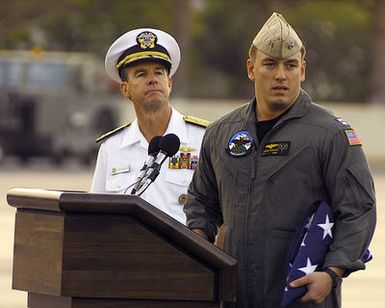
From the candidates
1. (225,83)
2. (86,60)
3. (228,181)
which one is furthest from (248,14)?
(228,181)

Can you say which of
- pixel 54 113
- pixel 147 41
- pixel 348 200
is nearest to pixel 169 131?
pixel 147 41

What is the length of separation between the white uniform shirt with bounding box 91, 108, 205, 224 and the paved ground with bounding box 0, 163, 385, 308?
4.46 m

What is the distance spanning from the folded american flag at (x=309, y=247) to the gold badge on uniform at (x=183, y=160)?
1.19 meters

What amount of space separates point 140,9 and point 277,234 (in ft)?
113

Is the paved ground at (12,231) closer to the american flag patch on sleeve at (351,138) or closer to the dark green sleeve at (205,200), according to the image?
the dark green sleeve at (205,200)

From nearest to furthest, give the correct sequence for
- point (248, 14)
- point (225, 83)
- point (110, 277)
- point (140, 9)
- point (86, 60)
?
point (110, 277) < point (86, 60) < point (140, 9) < point (248, 14) < point (225, 83)

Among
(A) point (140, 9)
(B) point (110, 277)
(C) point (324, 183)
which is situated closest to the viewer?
(B) point (110, 277)

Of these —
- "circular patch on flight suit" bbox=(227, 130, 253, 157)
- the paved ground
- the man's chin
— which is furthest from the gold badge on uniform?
the paved ground

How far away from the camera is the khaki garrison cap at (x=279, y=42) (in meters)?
4.02

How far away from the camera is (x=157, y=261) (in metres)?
3.62

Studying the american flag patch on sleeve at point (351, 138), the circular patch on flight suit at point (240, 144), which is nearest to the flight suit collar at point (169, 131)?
the circular patch on flight suit at point (240, 144)

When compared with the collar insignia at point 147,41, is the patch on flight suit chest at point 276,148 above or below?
below

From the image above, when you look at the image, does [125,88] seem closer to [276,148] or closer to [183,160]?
[183,160]

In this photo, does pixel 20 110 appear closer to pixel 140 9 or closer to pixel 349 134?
pixel 140 9
